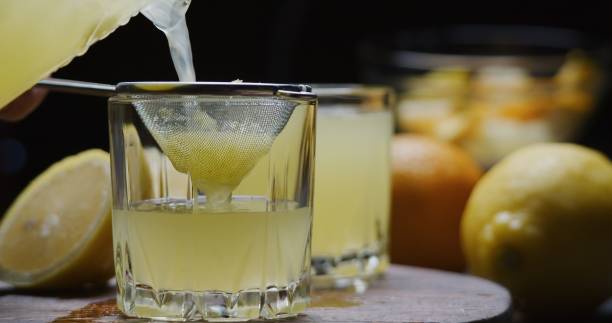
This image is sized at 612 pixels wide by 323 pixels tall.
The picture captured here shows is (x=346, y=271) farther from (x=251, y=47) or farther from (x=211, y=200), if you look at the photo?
(x=251, y=47)

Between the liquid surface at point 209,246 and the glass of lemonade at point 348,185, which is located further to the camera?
the glass of lemonade at point 348,185

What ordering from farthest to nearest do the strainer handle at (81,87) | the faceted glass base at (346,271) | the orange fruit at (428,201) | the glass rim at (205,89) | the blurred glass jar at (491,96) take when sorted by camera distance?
the blurred glass jar at (491,96)
the orange fruit at (428,201)
the faceted glass base at (346,271)
the strainer handle at (81,87)
the glass rim at (205,89)

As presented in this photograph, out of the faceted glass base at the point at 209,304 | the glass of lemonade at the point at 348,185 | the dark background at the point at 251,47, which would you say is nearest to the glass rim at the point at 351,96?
the glass of lemonade at the point at 348,185

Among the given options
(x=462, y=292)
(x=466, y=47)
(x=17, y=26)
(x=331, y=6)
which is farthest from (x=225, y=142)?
(x=331, y=6)

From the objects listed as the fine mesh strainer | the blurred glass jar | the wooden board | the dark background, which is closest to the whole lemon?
the wooden board

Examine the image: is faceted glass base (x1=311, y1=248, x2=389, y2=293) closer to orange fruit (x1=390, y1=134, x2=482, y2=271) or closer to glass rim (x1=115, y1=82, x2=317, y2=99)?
orange fruit (x1=390, y1=134, x2=482, y2=271)

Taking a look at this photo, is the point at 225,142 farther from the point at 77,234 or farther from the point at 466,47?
the point at 466,47

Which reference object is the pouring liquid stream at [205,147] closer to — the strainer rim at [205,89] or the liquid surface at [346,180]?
the strainer rim at [205,89]
